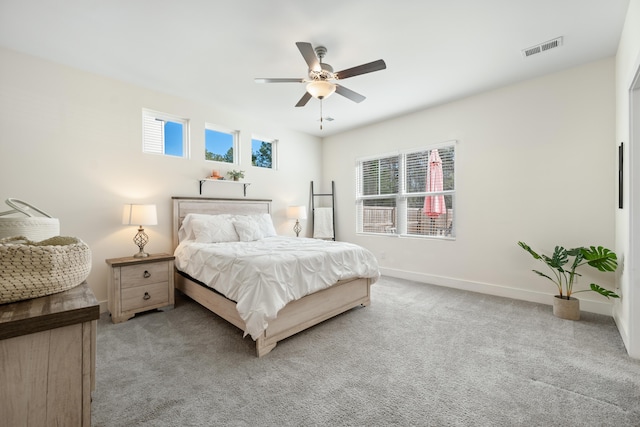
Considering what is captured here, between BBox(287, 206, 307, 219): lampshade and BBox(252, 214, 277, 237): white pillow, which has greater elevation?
BBox(287, 206, 307, 219): lampshade

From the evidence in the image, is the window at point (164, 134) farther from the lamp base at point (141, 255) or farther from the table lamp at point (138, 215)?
the lamp base at point (141, 255)

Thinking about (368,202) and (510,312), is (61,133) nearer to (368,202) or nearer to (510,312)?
(368,202)

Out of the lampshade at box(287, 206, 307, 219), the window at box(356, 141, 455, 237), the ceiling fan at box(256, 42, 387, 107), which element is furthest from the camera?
the lampshade at box(287, 206, 307, 219)

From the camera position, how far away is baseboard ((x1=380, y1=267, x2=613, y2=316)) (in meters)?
2.97

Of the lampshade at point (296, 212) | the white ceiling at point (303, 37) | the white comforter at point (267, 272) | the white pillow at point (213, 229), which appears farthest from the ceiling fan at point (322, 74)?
the lampshade at point (296, 212)

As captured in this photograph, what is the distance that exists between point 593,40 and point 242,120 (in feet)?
14.2

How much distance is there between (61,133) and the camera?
2924mm

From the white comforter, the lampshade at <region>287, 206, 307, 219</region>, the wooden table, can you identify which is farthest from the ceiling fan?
the lampshade at <region>287, 206, 307, 219</region>

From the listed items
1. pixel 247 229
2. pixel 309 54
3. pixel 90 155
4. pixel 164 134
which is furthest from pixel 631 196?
pixel 90 155

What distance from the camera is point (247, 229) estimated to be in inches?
150

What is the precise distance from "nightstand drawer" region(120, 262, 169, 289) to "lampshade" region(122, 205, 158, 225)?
0.48m

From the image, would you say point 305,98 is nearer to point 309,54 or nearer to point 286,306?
point 309,54

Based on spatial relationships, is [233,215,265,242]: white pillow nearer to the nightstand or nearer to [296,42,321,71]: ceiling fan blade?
the nightstand

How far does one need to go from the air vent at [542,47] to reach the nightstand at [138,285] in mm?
4457
